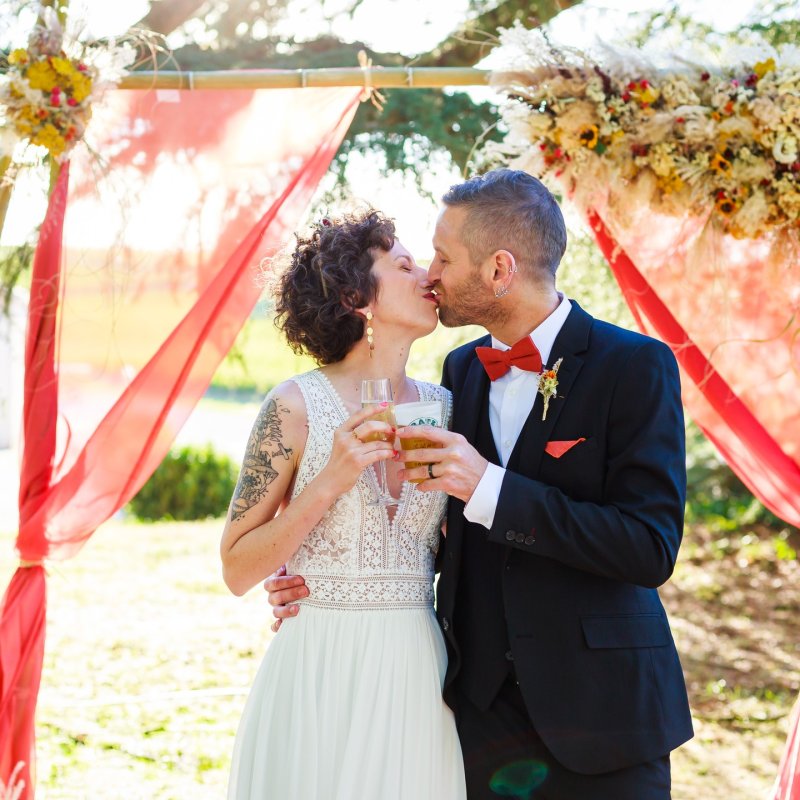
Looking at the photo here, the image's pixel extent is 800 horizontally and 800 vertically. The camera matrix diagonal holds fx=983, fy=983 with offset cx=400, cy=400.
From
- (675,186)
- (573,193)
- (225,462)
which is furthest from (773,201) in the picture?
(225,462)

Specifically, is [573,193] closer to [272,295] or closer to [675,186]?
[675,186]

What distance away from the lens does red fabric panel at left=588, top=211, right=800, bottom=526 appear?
3377mm

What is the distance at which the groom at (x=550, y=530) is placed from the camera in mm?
2309

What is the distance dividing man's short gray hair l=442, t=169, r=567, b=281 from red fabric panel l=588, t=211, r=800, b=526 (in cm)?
73

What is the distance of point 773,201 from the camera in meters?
3.11

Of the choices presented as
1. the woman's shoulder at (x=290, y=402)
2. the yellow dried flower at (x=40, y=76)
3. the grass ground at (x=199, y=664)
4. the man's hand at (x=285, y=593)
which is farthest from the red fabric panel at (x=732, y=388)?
the grass ground at (x=199, y=664)

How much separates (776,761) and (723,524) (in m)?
4.45

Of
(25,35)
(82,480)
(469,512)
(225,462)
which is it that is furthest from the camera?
Result: (225,462)

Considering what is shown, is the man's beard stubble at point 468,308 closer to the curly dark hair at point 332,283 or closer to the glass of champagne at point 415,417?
the curly dark hair at point 332,283

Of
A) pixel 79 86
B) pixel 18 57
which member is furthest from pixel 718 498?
pixel 18 57

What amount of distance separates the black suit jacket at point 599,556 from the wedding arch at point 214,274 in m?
0.94

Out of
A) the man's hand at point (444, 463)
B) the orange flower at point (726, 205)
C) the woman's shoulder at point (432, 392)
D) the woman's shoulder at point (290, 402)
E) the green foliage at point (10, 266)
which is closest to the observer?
the man's hand at point (444, 463)

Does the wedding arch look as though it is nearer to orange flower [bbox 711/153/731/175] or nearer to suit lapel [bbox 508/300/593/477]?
orange flower [bbox 711/153/731/175]

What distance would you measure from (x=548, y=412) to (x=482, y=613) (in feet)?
1.78
